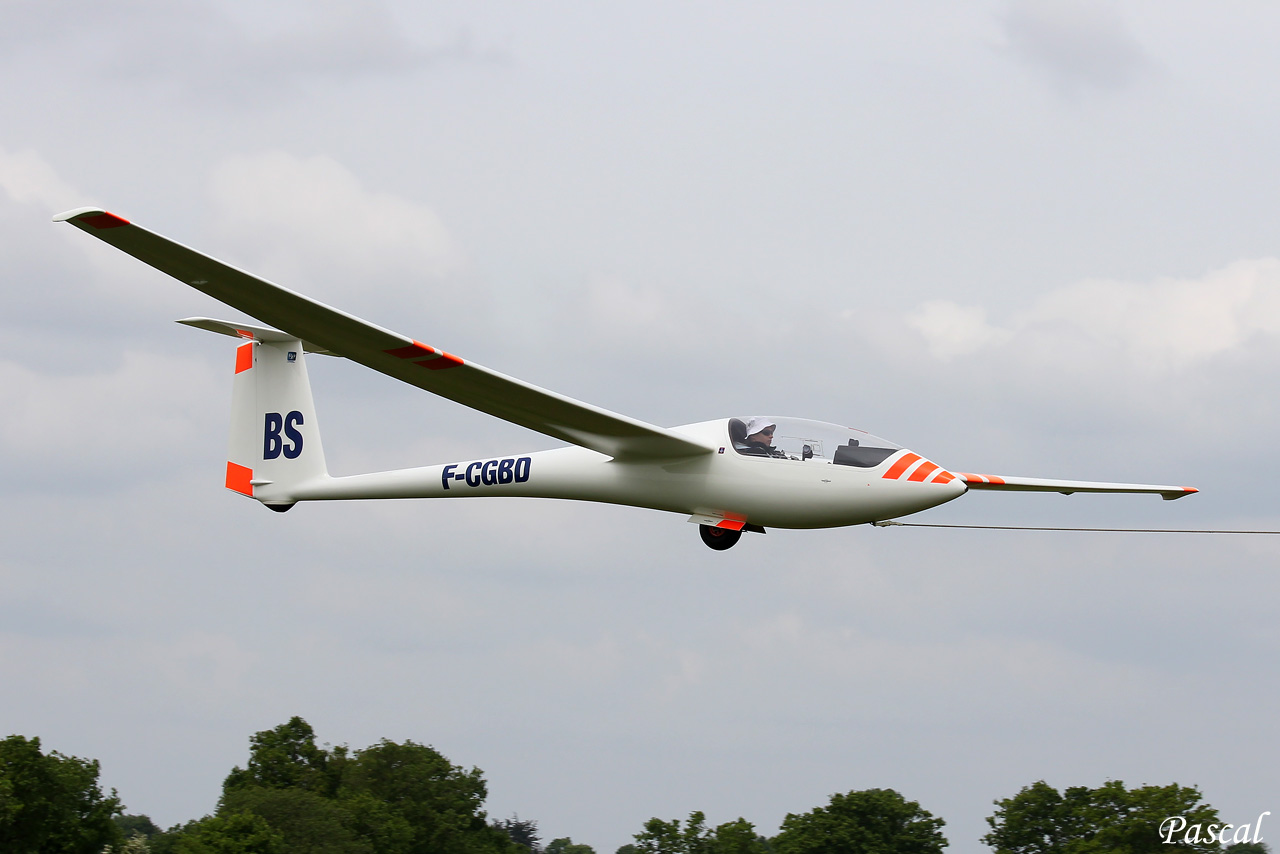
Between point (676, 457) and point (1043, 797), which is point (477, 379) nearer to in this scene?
point (676, 457)

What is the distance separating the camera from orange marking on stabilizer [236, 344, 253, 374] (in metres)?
19.8

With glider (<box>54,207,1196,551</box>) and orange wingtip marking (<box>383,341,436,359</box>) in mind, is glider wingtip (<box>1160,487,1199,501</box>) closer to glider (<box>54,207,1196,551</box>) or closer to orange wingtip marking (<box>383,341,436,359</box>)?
glider (<box>54,207,1196,551</box>)

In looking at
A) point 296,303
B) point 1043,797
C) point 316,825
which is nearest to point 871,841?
point 1043,797

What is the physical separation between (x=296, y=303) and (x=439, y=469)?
14.6 ft

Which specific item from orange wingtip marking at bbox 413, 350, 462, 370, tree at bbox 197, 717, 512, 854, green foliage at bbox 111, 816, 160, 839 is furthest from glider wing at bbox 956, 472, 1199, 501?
green foliage at bbox 111, 816, 160, 839

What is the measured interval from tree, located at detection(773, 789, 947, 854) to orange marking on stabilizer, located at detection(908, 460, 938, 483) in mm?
77648

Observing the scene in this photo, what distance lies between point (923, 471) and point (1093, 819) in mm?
76465

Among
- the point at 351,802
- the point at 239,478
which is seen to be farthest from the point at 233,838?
the point at 239,478

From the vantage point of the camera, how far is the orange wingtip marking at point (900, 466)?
14609mm

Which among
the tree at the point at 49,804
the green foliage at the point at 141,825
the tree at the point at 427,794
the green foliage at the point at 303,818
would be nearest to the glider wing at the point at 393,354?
the tree at the point at 49,804

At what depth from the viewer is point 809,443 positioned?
14844 mm

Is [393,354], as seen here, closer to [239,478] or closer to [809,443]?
[809,443]

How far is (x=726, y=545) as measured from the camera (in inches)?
619

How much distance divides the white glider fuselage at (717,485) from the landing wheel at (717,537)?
1.13 ft
